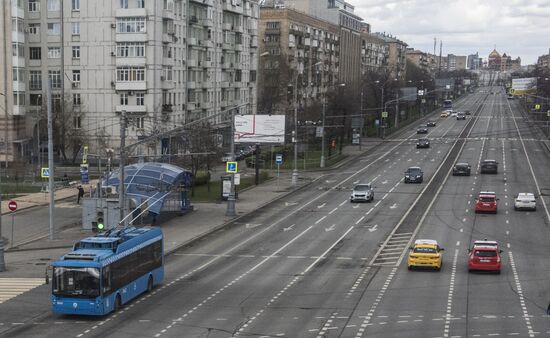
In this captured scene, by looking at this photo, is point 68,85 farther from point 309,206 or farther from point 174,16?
point 309,206

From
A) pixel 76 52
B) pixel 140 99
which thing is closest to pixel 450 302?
pixel 140 99

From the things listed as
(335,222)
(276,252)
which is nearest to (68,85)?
(335,222)

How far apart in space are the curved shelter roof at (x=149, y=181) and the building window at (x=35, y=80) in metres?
39.6

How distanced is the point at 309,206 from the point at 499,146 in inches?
2236

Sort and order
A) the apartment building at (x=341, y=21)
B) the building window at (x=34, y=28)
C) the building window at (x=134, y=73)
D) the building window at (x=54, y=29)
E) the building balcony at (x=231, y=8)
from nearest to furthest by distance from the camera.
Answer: the building window at (x=134, y=73) → the building window at (x=54, y=29) → the building window at (x=34, y=28) → the building balcony at (x=231, y=8) → the apartment building at (x=341, y=21)

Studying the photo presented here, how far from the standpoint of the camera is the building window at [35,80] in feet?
302

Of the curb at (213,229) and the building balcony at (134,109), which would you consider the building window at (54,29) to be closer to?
the building balcony at (134,109)

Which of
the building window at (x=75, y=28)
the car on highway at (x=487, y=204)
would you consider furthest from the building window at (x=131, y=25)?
the car on highway at (x=487, y=204)

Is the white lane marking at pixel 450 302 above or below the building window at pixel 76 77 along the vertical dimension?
below

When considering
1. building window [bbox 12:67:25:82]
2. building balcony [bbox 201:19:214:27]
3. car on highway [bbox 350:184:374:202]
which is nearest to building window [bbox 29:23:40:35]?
building window [bbox 12:67:25:82]

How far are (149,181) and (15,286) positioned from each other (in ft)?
70.8

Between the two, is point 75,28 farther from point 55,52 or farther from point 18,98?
point 18,98

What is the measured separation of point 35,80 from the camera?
92312 mm

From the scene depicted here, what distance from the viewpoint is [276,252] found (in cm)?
4366
